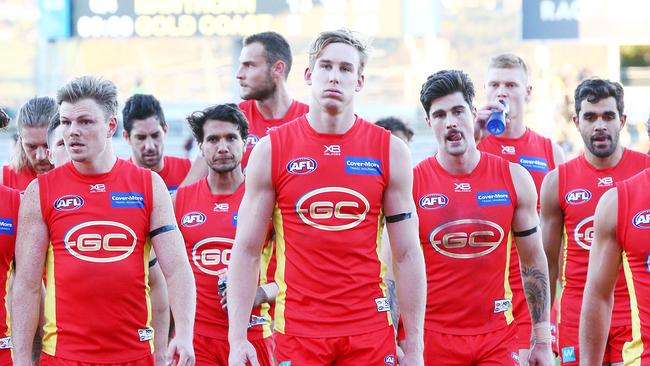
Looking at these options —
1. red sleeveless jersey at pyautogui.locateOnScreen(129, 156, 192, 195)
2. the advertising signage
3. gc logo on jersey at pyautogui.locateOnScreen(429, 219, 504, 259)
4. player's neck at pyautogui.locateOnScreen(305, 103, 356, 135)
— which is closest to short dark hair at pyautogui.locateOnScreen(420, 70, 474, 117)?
gc logo on jersey at pyautogui.locateOnScreen(429, 219, 504, 259)

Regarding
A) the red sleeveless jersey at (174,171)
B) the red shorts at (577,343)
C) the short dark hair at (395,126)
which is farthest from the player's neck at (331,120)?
the short dark hair at (395,126)

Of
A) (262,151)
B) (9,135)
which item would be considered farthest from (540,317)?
(9,135)

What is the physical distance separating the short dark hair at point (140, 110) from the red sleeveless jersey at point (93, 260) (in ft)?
8.83

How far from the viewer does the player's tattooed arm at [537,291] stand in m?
7.26

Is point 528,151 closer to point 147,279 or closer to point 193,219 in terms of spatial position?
point 193,219

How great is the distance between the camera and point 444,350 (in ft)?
23.7

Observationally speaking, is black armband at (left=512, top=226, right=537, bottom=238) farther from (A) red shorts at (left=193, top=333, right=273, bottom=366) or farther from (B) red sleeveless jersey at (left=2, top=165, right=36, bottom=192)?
(B) red sleeveless jersey at (left=2, top=165, right=36, bottom=192)

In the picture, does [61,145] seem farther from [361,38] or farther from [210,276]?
[361,38]

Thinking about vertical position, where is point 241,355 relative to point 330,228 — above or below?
below

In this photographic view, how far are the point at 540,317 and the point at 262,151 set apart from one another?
215 cm

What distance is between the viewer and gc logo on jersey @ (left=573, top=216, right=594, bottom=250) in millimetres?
8188

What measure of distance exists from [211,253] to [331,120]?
1.96m

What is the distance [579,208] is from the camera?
8250 mm

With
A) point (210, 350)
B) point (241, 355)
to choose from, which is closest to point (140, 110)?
point (210, 350)
